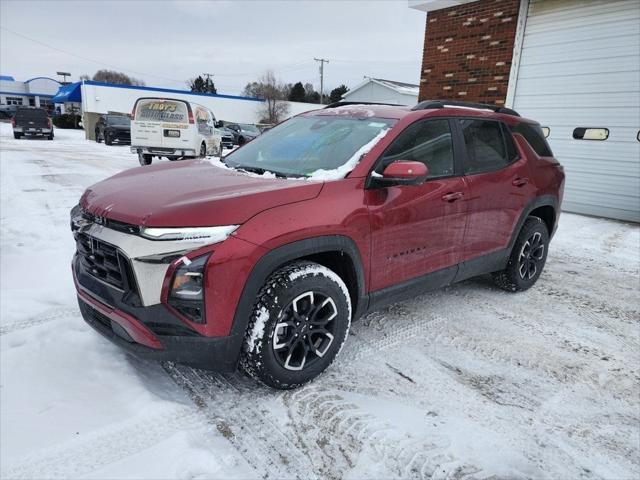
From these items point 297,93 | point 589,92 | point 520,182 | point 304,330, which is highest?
point 297,93

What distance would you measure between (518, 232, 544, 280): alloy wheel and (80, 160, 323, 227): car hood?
2.74 meters

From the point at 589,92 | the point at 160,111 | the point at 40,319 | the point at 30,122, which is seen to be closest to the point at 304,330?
the point at 40,319

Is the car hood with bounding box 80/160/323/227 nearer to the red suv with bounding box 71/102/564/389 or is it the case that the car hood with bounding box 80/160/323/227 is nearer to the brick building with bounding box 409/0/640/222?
the red suv with bounding box 71/102/564/389

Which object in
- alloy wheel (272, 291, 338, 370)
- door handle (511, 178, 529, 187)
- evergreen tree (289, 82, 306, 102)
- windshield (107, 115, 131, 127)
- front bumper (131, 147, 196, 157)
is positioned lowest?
alloy wheel (272, 291, 338, 370)

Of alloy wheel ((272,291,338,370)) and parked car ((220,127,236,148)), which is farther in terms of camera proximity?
parked car ((220,127,236,148))

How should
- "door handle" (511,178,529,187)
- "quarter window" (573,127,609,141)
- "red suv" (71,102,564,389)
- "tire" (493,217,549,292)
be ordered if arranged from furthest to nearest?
1. "quarter window" (573,127,609,141)
2. "tire" (493,217,549,292)
3. "door handle" (511,178,529,187)
4. "red suv" (71,102,564,389)

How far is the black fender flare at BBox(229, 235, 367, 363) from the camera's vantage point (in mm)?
2344

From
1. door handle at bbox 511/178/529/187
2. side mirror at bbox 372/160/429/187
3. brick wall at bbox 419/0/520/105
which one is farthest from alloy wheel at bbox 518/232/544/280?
brick wall at bbox 419/0/520/105

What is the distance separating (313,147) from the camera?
3.30 m

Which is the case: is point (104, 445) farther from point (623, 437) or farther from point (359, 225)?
point (623, 437)

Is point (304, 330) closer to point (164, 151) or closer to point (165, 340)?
point (165, 340)

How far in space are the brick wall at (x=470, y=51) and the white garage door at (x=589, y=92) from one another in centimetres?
43

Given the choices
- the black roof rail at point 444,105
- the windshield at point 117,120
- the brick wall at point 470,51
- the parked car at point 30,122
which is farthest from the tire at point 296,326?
the parked car at point 30,122

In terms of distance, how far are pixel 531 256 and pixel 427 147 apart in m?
2.02
